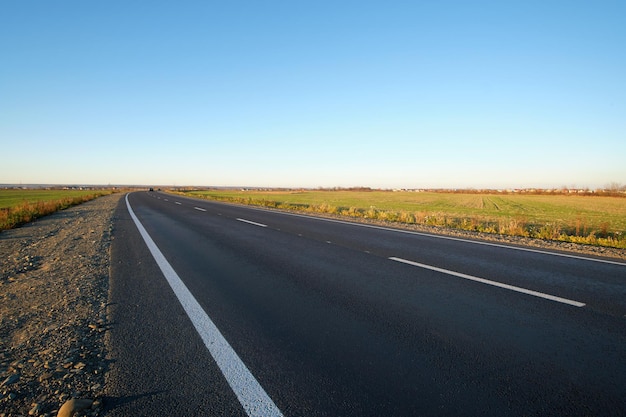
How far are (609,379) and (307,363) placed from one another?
2.34m

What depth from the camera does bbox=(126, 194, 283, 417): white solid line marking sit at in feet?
7.55

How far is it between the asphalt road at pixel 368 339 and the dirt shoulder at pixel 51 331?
21 cm

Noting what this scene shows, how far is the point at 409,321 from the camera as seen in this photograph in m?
3.76

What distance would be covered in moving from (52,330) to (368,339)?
3.38 m

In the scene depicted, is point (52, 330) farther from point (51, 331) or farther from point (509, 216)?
point (509, 216)

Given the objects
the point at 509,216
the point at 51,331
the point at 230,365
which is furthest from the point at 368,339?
the point at 509,216

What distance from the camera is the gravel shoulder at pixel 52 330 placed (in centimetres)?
247

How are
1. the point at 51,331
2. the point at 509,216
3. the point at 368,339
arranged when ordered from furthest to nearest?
the point at 509,216 → the point at 51,331 → the point at 368,339

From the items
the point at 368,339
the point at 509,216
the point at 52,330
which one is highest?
the point at 368,339

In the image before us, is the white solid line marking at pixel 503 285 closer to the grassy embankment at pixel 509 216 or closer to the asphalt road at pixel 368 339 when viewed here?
the asphalt road at pixel 368 339

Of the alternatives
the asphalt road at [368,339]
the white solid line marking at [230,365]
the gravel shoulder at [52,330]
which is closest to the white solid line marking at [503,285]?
the asphalt road at [368,339]

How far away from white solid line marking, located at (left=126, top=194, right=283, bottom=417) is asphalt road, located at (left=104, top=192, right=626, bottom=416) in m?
0.01

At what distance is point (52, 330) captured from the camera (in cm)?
367

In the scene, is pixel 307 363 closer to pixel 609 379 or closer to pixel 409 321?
pixel 409 321
